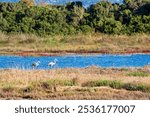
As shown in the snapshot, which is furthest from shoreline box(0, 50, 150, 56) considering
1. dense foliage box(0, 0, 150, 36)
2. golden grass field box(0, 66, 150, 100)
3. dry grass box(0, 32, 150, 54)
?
golden grass field box(0, 66, 150, 100)

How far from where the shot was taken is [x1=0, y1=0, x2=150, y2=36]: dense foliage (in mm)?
34781

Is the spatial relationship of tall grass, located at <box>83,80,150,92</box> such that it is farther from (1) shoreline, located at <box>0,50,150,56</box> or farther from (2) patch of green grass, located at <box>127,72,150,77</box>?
(1) shoreline, located at <box>0,50,150,56</box>

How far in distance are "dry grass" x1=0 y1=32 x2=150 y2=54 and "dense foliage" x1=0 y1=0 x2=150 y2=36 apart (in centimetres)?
193

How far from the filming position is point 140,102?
6074mm

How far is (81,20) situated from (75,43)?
578cm

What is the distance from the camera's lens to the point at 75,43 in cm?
3120

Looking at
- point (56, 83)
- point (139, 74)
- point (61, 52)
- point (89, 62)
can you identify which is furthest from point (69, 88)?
point (61, 52)

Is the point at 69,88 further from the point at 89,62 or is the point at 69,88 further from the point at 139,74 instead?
the point at 89,62

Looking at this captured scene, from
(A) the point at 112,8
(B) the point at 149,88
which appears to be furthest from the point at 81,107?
(A) the point at 112,8

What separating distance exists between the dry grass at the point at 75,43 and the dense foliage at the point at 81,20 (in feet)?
6.34

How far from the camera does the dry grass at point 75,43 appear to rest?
29.5 meters

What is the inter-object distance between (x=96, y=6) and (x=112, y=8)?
1401 millimetres

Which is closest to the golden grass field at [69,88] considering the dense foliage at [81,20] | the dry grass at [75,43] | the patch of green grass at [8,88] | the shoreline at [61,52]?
the patch of green grass at [8,88]

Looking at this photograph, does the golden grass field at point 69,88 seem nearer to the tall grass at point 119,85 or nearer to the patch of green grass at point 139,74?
the tall grass at point 119,85
